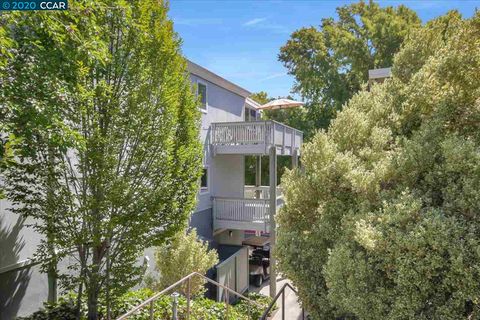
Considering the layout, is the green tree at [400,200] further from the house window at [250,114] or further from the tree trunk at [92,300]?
the house window at [250,114]

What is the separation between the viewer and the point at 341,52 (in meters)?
25.4

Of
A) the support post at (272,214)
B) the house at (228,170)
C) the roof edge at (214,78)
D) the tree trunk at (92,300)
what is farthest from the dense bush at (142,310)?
the roof edge at (214,78)

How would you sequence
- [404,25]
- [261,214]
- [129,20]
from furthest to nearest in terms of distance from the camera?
[404,25] → [261,214] → [129,20]

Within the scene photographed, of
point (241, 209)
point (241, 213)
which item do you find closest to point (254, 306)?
point (241, 213)

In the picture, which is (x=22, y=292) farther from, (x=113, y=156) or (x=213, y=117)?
(x=213, y=117)

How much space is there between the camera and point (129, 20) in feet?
18.7

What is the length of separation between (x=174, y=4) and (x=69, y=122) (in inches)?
134

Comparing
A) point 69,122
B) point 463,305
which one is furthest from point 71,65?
point 463,305

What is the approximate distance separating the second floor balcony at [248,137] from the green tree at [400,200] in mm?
6993

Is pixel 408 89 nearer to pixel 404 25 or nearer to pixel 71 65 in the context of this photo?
pixel 71 65

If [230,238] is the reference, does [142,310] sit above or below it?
above

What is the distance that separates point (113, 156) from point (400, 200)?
15.3 feet

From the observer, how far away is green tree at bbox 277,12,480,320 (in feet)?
13.6

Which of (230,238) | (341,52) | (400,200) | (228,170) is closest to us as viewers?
(400,200)
